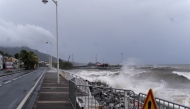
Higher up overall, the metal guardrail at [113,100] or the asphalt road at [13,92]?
the metal guardrail at [113,100]

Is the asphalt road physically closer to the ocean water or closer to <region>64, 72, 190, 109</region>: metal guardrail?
<region>64, 72, 190, 109</region>: metal guardrail

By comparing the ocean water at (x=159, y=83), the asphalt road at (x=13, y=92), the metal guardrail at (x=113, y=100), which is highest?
the metal guardrail at (x=113, y=100)

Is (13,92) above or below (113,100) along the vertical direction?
below

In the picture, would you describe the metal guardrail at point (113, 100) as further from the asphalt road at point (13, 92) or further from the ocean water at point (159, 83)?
the ocean water at point (159, 83)

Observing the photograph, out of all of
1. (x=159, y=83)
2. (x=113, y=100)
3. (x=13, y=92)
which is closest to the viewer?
(x=113, y=100)

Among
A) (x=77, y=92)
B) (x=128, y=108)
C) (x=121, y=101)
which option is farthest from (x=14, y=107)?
(x=128, y=108)

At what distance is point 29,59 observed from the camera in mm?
96188

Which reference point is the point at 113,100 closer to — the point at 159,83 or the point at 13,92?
the point at 13,92

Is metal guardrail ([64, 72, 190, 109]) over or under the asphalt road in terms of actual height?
over

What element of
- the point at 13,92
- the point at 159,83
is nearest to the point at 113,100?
the point at 13,92

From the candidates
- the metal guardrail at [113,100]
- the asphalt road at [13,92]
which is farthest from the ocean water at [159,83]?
the asphalt road at [13,92]

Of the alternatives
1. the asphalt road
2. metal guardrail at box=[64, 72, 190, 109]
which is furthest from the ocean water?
the asphalt road

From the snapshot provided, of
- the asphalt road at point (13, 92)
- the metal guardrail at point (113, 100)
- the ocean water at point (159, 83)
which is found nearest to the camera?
the metal guardrail at point (113, 100)

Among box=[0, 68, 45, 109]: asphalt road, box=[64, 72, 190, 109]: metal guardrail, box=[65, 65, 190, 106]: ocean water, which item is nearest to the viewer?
box=[64, 72, 190, 109]: metal guardrail
